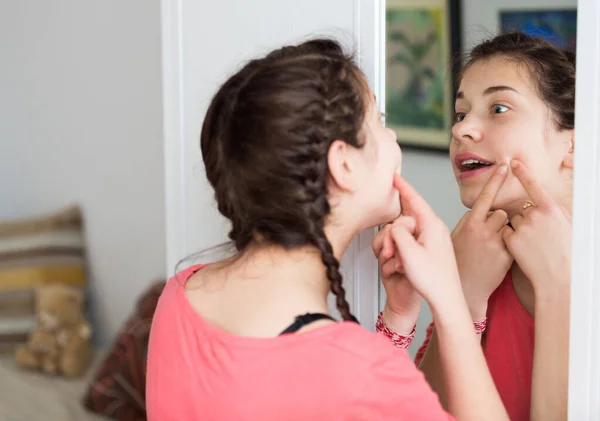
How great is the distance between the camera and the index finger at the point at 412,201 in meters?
0.97

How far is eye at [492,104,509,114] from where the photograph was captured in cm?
95

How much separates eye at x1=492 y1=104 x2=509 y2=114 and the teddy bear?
1.99 meters

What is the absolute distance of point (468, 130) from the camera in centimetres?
98

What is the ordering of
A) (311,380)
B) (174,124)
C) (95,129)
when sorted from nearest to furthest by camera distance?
(311,380) < (174,124) < (95,129)

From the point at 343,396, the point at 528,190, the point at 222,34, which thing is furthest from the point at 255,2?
the point at 343,396

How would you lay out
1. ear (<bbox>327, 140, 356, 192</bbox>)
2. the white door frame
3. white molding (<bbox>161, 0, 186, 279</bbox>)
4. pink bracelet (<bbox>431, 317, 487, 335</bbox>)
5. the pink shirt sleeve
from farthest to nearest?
1. white molding (<bbox>161, 0, 186, 279</bbox>)
2. the white door frame
3. pink bracelet (<bbox>431, 317, 487, 335</bbox>)
4. ear (<bbox>327, 140, 356, 192</bbox>)
5. the pink shirt sleeve

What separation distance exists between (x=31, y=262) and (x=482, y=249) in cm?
209

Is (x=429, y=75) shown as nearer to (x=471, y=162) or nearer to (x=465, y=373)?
(x=471, y=162)

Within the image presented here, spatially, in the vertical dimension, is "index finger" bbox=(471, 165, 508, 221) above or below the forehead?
below

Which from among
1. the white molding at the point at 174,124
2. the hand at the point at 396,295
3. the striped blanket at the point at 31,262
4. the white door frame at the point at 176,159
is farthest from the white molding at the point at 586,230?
the striped blanket at the point at 31,262

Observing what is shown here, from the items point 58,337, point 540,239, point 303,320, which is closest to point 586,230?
point 540,239

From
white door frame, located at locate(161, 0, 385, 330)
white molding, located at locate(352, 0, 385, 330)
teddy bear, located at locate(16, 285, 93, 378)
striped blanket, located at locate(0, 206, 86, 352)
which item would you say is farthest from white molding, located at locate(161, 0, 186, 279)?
striped blanket, located at locate(0, 206, 86, 352)

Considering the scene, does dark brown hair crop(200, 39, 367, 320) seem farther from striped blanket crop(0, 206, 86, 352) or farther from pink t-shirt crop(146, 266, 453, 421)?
striped blanket crop(0, 206, 86, 352)

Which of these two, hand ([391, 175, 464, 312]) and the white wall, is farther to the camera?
the white wall
